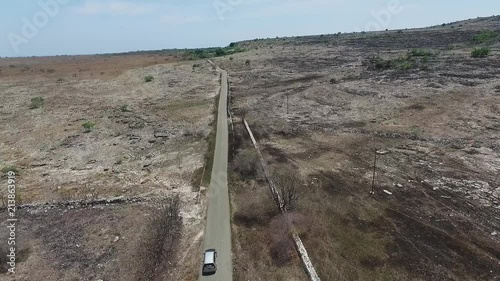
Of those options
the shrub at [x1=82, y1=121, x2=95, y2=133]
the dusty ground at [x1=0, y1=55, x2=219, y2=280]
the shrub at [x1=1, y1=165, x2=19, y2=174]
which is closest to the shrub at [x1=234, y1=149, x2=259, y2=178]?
the dusty ground at [x1=0, y1=55, x2=219, y2=280]

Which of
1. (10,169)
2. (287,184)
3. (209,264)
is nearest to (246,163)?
(287,184)

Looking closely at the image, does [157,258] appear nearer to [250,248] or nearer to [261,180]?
[250,248]

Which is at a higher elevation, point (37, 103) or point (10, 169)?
point (37, 103)

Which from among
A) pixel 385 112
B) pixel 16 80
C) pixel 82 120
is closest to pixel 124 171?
pixel 82 120

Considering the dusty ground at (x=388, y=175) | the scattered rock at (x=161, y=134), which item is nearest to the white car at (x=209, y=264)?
the dusty ground at (x=388, y=175)

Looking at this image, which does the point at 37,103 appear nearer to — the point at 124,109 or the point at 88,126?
the point at 124,109

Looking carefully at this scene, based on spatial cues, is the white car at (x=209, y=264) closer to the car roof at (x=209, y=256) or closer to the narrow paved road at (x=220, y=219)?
the car roof at (x=209, y=256)
